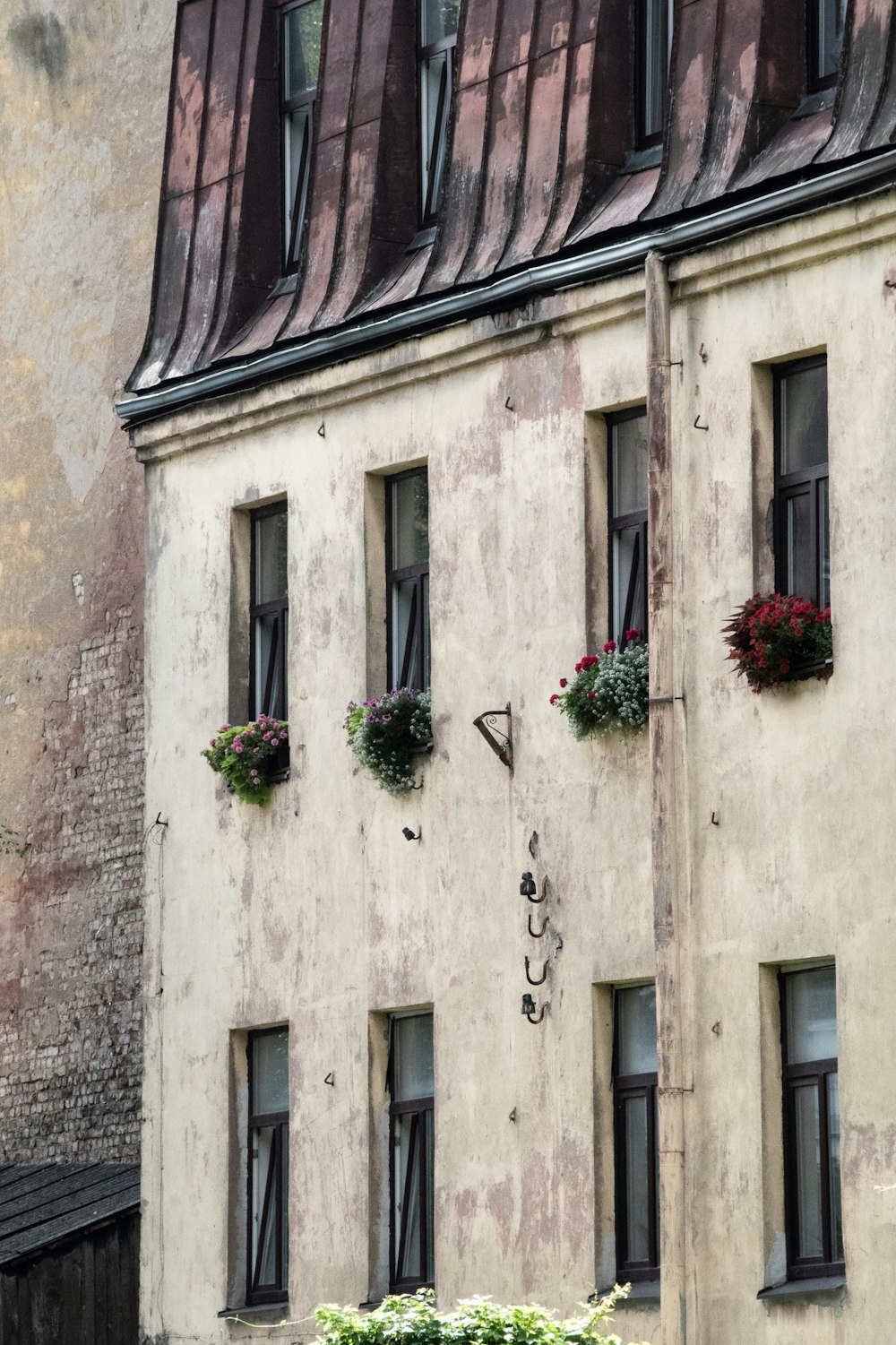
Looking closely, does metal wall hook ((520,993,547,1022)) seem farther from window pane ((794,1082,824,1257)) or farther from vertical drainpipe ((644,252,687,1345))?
window pane ((794,1082,824,1257))

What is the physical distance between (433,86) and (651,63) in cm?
248

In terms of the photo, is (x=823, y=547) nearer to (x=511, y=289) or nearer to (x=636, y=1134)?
(x=511, y=289)

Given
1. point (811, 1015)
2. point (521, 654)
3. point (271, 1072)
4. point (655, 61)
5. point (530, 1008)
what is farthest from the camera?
point (271, 1072)

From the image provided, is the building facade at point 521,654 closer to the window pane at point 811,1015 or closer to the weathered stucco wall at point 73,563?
the window pane at point 811,1015

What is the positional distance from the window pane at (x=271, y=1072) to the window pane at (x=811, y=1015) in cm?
498

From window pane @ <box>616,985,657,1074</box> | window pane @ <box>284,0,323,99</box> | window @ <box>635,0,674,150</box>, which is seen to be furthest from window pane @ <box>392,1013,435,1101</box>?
window pane @ <box>284,0,323,99</box>

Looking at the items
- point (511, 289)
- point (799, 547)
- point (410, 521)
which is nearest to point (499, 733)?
point (410, 521)

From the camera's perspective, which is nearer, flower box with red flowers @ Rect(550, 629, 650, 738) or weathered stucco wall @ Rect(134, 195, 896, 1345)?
weathered stucco wall @ Rect(134, 195, 896, 1345)

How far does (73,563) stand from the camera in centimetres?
2652

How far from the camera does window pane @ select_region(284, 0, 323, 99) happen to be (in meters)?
23.6

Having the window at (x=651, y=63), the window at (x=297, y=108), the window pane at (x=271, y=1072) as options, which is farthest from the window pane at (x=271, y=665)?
the window at (x=651, y=63)

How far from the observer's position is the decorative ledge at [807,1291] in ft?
57.1

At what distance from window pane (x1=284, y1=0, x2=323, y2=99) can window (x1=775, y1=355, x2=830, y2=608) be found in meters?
6.38

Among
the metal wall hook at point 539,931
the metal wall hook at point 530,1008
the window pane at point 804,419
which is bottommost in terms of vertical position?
the metal wall hook at point 530,1008
